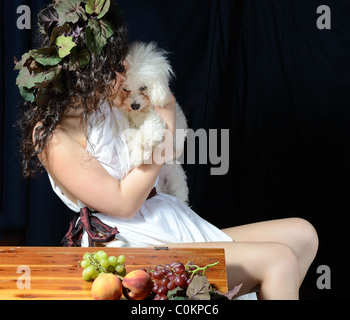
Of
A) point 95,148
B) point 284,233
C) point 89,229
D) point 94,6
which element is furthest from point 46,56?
point 284,233

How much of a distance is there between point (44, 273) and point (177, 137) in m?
0.82

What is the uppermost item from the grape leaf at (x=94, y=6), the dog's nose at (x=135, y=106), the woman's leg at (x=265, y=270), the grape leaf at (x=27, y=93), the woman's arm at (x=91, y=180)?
the grape leaf at (x=94, y=6)

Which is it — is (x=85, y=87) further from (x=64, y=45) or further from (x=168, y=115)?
(x=168, y=115)

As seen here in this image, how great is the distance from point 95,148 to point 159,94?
280 mm

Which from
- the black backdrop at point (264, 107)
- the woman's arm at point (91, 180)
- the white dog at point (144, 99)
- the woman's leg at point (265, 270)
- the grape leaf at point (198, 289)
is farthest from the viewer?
the black backdrop at point (264, 107)

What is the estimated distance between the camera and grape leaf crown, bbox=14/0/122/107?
1.71 m

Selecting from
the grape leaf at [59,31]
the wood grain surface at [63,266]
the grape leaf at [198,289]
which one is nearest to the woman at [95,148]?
the grape leaf at [59,31]

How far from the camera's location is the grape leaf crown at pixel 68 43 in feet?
5.60

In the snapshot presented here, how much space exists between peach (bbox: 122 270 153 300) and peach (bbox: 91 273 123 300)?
0.02 metres

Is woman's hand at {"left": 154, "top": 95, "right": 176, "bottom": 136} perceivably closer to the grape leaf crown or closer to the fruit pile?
the grape leaf crown

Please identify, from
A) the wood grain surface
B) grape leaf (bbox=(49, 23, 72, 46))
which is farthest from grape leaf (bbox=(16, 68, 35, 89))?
the wood grain surface

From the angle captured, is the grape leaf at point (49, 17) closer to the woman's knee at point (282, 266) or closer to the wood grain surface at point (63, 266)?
the wood grain surface at point (63, 266)

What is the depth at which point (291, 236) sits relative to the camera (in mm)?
1887
